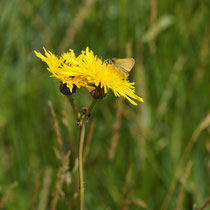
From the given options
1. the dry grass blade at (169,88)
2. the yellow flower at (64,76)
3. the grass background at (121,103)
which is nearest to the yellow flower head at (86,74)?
the yellow flower at (64,76)

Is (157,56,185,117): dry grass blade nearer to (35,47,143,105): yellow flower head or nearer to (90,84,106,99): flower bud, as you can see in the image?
(35,47,143,105): yellow flower head

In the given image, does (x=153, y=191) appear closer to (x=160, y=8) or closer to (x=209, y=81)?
(x=209, y=81)

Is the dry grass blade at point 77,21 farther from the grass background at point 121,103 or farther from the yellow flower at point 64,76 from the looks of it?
the yellow flower at point 64,76

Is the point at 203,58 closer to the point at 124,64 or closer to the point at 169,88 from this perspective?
the point at 169,88

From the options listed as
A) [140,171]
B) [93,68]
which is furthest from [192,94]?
[93,68]

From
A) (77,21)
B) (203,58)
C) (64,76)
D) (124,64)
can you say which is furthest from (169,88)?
(64,76)
